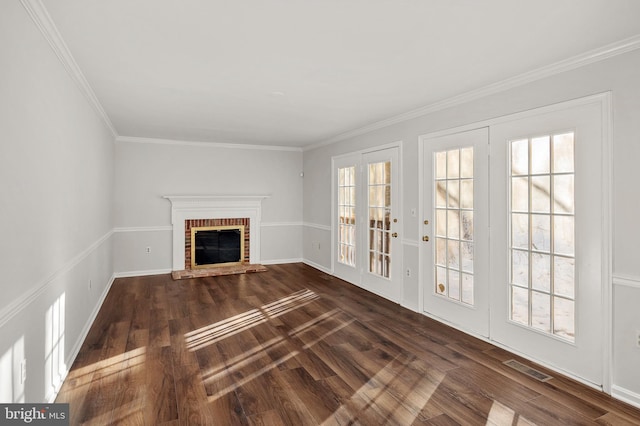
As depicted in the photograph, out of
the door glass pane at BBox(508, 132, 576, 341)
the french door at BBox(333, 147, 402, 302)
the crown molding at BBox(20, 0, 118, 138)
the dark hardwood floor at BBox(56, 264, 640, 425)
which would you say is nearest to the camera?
the crown molding at BBox(20, 0, 118, 138)

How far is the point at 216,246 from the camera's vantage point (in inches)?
284

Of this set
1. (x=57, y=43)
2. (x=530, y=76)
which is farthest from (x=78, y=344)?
(x=530, y=76)

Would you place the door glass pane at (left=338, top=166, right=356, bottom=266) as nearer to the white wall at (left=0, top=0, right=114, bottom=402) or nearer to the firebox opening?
the firebox opening

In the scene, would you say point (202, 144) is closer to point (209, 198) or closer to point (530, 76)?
point (209, 198)

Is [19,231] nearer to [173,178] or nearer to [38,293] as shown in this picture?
[38,293]

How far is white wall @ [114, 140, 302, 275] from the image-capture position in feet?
21.5

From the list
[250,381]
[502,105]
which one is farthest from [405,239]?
[250,381]

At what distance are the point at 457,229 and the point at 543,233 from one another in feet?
3.15

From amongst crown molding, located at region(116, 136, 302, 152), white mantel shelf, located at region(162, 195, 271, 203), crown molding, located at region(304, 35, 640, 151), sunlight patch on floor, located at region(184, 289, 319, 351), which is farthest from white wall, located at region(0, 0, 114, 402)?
crown molding, located at region(304, 35, 640, 151)

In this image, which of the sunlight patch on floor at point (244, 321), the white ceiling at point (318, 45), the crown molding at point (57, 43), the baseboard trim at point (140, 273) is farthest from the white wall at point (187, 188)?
the crown molding at point (57, 43)

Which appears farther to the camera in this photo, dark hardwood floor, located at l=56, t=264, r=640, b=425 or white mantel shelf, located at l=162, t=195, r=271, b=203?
white mantel shelf, located at l=162, t=195, r=271, b=203

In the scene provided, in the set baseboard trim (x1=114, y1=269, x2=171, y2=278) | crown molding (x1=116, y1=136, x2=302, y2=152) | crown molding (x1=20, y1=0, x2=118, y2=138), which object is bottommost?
baseboard trim (x1=114, y1=269, x2=171, y2=278)

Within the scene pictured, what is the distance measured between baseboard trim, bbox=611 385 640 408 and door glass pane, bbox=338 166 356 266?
3.75m

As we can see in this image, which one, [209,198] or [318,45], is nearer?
[318,45]
